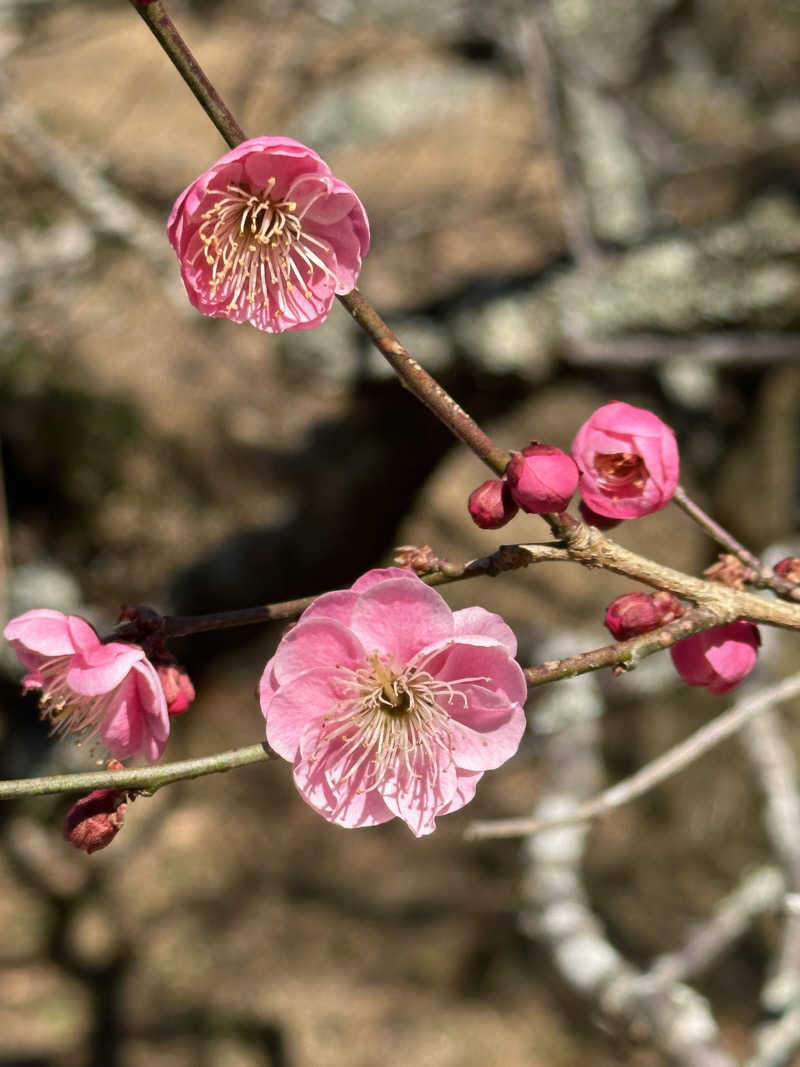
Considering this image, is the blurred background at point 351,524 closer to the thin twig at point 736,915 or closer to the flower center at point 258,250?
the thin twig at point 736,915

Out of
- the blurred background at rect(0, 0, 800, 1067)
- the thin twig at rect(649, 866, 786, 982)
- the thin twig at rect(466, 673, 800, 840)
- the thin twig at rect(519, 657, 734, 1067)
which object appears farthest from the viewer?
the blurred background at rect(0, 0, 800, 1067)

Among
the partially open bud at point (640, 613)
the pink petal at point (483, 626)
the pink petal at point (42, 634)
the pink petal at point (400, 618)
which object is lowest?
the partially open bud at point (640, 613)

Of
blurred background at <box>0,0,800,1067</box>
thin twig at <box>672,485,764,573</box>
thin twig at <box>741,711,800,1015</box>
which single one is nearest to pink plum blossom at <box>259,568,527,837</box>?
thin twig at <box>672,485,764,573</box>

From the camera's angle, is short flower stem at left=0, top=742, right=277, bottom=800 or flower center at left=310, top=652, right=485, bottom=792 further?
flower center at left=310, top=652, right=485, bottom=792

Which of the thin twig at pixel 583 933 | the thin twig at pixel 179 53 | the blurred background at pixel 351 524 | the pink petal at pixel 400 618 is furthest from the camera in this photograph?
the blurred background at pixel 351 524

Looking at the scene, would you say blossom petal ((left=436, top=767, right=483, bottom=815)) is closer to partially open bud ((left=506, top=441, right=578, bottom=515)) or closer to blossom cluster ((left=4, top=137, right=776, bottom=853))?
blossom cluster ((left=4, top=137, right=776, bottom=853))

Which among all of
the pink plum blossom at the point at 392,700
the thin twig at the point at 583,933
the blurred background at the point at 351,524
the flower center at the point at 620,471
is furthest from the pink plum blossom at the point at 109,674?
the blurred background at the point at 351,524
